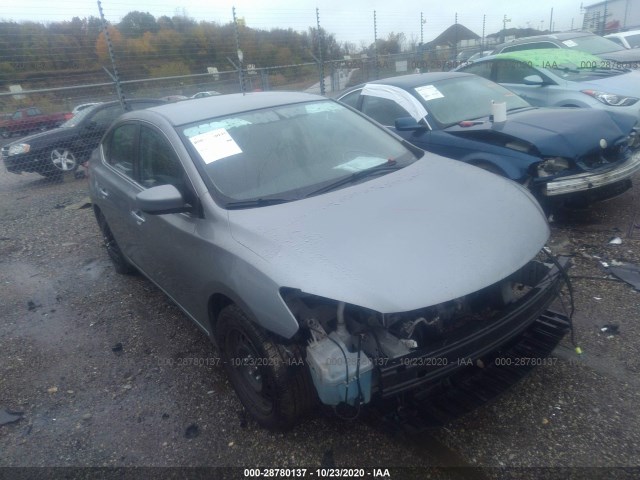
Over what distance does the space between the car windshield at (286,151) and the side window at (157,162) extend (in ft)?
0.56

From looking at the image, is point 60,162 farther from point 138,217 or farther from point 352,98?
point 138,217

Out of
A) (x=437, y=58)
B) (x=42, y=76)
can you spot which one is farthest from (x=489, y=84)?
(x=437, y=58)

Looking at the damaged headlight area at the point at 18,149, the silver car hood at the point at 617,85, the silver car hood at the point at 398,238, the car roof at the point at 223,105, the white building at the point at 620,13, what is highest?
the white building at the point at 620,13

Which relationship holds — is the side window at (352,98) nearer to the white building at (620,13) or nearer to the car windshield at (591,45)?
the car windshield at (591,45)

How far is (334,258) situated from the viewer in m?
2.11

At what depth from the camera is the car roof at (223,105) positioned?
309 centimetres

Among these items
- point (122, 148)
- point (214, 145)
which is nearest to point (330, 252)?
point (214, 145)

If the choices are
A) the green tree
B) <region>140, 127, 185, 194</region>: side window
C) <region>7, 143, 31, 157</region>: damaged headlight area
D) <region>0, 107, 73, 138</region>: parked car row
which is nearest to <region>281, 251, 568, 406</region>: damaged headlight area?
<region>140, 127, 185, 194</region>: side window

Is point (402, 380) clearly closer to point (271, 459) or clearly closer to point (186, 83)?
point (271, 459)

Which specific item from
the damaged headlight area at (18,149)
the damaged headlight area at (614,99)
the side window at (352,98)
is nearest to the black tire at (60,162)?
the damaged headlight area at (18,149)

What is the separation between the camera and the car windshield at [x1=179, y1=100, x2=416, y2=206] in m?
2.70

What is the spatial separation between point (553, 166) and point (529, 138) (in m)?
0.33

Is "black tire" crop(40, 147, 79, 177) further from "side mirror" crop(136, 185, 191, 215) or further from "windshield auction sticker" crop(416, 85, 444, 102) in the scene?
"side mirror" crop(136, 185, 191, 215)

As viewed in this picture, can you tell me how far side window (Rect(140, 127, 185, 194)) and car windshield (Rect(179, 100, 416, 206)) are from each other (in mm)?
170
